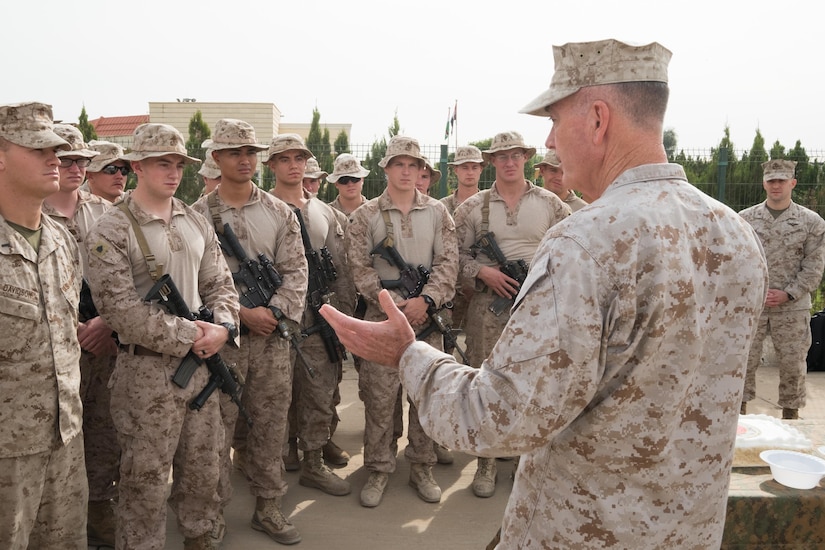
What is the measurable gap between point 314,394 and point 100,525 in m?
1.60

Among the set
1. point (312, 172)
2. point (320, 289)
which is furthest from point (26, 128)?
point (312, 172)

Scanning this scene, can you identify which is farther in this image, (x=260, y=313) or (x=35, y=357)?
(x=260, y=313)

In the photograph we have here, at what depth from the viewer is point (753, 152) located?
9039 mm

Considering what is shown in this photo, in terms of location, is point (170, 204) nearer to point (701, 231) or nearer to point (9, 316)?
point (9, 316)

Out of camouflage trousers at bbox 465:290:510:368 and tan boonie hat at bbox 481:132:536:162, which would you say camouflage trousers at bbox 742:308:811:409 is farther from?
tan boonie hat at bbox 481:132:536:162

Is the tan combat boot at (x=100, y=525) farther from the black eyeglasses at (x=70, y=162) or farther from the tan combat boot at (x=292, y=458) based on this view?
the black eyeglasses at (x=70, y=162)

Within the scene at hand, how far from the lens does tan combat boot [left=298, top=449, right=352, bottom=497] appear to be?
4648mm

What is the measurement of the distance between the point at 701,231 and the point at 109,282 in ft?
9.13

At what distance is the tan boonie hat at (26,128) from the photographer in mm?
2843

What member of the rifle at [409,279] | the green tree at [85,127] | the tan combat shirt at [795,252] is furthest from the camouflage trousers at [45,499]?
the green tree at [85,127]

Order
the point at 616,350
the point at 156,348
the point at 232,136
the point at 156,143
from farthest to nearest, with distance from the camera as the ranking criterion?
the point at 232,136, the point at 156,143, the point at 156,348, the point at 616,350

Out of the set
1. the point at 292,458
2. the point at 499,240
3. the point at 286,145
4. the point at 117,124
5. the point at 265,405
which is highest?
the point at 117,124

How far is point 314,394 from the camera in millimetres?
4898

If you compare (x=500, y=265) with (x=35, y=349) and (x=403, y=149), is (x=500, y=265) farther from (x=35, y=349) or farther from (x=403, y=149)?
(x=35, y=349)
